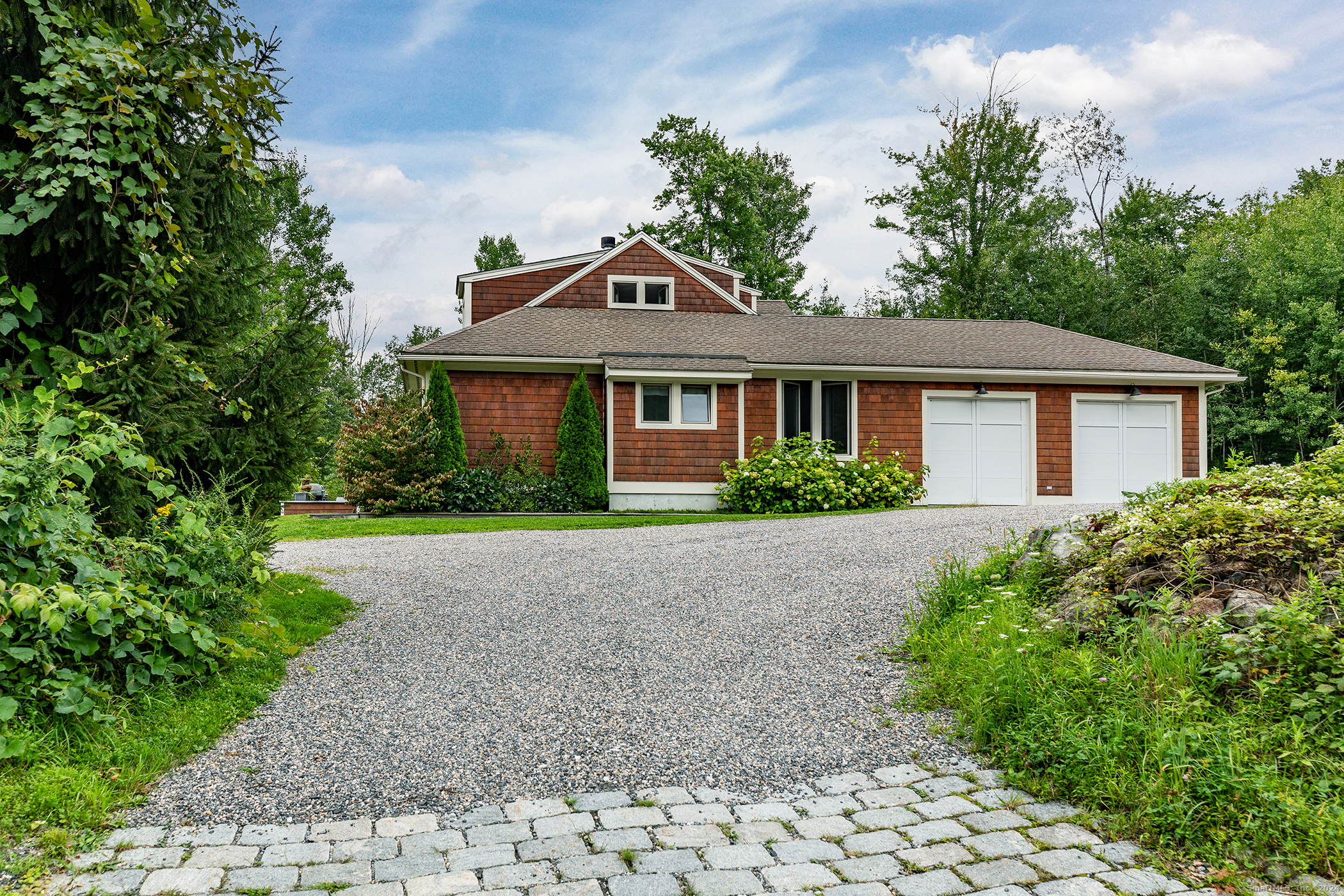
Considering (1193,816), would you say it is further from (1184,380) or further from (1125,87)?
(1125,87)

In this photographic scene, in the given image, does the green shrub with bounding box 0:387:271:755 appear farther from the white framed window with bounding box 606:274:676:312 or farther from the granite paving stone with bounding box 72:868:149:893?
the white framed window with bounding box 606:274:676:312

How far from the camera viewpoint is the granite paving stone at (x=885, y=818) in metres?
2.69

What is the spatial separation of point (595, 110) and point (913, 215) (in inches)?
723

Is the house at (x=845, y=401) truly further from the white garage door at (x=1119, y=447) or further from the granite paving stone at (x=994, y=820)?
the granite paving stone at (x=994, y=820)

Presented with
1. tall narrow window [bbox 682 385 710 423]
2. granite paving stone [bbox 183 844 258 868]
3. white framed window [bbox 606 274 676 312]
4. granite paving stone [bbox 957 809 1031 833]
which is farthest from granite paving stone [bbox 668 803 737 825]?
white framed window [bbox 606 274 676 312]

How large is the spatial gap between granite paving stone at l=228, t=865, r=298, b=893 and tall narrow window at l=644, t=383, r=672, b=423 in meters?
12.0

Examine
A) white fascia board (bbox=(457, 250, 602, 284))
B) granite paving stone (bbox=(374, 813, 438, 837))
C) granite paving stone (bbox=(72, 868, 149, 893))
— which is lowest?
granite paving stone (bbox=(374, 813, 438, 837))

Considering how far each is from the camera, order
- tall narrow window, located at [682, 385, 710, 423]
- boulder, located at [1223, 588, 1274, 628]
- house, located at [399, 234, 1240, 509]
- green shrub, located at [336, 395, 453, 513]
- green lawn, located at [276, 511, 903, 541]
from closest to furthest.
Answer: boulder, located at [1223, 588, 1274, 628]
green lawn, located at [276, 511, 903, 541]
green shrub, located at [336, 395, 453, 513]
house, located at [399, 234, 1240, 509]
tall narrow window, located at [682, 385, 710, 423]

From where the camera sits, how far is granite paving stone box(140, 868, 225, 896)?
2.21 metres

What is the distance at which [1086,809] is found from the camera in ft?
9.00

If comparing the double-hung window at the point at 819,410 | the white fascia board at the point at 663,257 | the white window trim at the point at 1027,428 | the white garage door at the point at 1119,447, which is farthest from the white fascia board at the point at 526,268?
the white garage door at the point at 1119,447

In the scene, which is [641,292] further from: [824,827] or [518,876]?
[518,876]

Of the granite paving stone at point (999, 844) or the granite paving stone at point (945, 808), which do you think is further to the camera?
the granite paving stone at point (945, 808)

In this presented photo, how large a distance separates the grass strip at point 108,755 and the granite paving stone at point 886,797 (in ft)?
8.48
